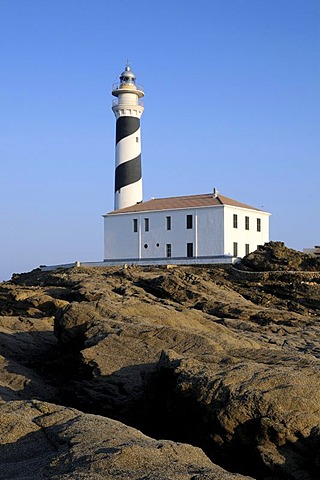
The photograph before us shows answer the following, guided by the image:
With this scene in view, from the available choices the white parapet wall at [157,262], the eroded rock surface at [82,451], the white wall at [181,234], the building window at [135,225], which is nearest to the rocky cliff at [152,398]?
the eroded rock surface at [82,451]

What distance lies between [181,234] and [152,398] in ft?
103

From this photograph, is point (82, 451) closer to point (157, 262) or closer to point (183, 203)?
point (157, 262)

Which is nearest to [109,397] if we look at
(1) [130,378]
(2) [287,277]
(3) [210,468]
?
(1) [130,378]

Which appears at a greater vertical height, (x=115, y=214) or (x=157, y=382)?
(x=115, y=214)

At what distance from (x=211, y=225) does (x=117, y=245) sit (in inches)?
264

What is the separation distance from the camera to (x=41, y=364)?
12055mm

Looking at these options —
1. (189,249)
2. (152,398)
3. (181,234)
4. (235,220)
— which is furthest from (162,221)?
(152,398)

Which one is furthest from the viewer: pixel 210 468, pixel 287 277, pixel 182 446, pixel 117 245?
pixel 117 245

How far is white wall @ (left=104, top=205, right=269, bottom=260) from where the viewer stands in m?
38.7

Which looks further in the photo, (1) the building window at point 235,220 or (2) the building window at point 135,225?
(2) the building window at point 135,225

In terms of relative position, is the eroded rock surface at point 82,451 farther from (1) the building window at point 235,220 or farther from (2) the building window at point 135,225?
(2) the building window at point 135,225

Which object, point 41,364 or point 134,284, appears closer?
point 41,364

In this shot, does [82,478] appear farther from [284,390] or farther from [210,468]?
[284,390]

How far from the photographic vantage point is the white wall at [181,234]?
38656 mm
